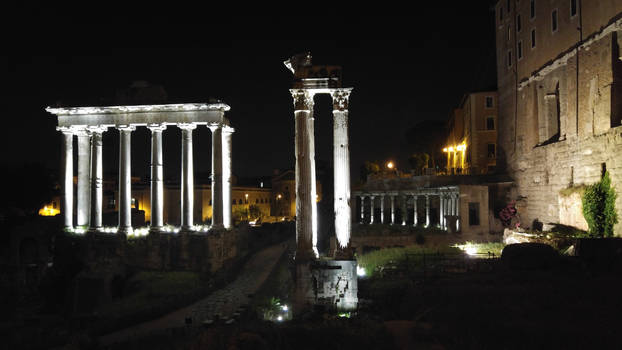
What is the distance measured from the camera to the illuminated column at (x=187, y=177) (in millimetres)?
29469

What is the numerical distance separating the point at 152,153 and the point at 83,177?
206 inches

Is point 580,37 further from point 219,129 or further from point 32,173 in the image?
point 32,173

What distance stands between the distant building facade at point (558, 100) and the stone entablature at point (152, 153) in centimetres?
2120

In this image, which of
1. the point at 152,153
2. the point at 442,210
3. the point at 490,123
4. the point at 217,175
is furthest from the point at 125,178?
the point at 490,123

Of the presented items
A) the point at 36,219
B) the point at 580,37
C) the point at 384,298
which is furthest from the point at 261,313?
the point at 36,219

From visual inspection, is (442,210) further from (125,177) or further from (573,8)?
(125,177)

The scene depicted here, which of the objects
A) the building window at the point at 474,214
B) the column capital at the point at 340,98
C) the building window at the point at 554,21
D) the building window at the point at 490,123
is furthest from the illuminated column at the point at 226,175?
the building window at the point at 490,123

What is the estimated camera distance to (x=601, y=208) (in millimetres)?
24406

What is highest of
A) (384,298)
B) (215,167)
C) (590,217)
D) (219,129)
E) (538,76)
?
(538,76)

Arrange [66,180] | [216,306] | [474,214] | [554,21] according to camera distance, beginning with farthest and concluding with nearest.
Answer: [474,214], [554,21], [66,180], [216,306]

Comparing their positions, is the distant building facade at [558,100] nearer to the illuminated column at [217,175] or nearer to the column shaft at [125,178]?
the illuminated column at [217,175]

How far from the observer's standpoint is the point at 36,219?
4238 centimetres

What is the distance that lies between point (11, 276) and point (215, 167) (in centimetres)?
2113

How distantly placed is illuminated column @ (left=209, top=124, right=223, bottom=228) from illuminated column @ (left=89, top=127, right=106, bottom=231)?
755 cm
